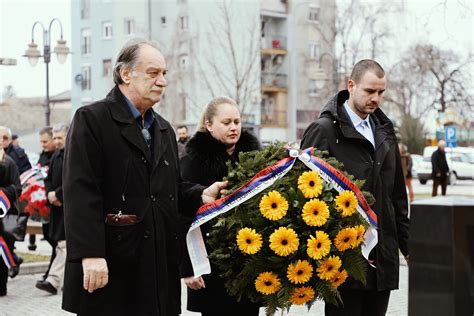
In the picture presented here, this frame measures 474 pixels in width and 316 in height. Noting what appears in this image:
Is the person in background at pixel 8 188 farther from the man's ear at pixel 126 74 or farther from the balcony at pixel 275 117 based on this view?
the balcony at pixel 275 117

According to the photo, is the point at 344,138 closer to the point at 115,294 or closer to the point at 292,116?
the point at 115,294

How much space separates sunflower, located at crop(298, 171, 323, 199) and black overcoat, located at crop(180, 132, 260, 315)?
3.72 ft

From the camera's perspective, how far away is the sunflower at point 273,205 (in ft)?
17.0

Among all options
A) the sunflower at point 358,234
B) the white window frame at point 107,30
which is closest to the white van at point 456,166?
the white window frame at point 107,30

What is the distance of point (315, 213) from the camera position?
5.18 m

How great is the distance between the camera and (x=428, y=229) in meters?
4.13

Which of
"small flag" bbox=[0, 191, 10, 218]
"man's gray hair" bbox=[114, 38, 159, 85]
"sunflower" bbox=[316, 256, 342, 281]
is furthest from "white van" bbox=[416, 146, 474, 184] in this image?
"man's gray hair" bbox=[114, 38, 159, 85]

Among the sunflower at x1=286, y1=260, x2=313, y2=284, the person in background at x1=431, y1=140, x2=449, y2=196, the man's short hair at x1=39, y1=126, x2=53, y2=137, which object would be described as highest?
the man's short hair at x1=39, y1=126, x2=53, y2=137

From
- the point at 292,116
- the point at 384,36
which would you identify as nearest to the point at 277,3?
the point at 292,116

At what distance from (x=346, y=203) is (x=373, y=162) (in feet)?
2.76

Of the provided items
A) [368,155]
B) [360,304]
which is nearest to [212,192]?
[368,155]

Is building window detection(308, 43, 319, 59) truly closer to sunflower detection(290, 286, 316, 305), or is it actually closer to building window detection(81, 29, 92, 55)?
building window detection(81, 29, 92, 55)

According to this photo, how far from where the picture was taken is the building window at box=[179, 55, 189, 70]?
47825 millimetres

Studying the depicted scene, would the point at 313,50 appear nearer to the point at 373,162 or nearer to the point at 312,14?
the point at 312,14
